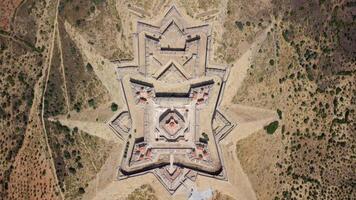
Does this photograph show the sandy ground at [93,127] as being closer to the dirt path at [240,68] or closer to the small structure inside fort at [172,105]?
the small structure inside fort at [172,105]

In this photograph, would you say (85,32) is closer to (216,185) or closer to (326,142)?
(216,185)

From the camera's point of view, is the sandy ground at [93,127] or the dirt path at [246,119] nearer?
the sandy ground at [93,127]

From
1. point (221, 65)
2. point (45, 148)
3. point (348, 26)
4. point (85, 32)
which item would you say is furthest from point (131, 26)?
point (348, 26)

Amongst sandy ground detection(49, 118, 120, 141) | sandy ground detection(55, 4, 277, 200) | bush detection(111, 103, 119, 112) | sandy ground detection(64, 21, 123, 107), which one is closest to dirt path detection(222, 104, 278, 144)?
sandy ground detection(55, 4, 277, 200)

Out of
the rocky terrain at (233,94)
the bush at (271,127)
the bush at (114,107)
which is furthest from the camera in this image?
the bush at (271,127)

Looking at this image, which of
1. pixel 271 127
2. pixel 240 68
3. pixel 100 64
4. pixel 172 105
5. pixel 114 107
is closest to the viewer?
pixel 100 64

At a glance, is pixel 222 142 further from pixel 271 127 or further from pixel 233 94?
pixel 271 127

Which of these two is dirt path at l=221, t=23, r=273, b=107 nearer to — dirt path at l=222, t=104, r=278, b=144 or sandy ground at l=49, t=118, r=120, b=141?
dirt path at l=222, t=104, r=278, b=144

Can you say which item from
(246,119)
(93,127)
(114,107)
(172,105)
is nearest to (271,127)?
(246,119)

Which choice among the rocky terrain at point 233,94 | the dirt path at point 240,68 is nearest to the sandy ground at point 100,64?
the rocky terrain at point 233,94

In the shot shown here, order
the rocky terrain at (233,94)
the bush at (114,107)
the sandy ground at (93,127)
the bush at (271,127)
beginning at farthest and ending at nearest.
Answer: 1. the bush at (271,127)
2. the bush at (114,107)
3. the sandy ground at (93,127)
4. the rocky terrain at (233,94)
